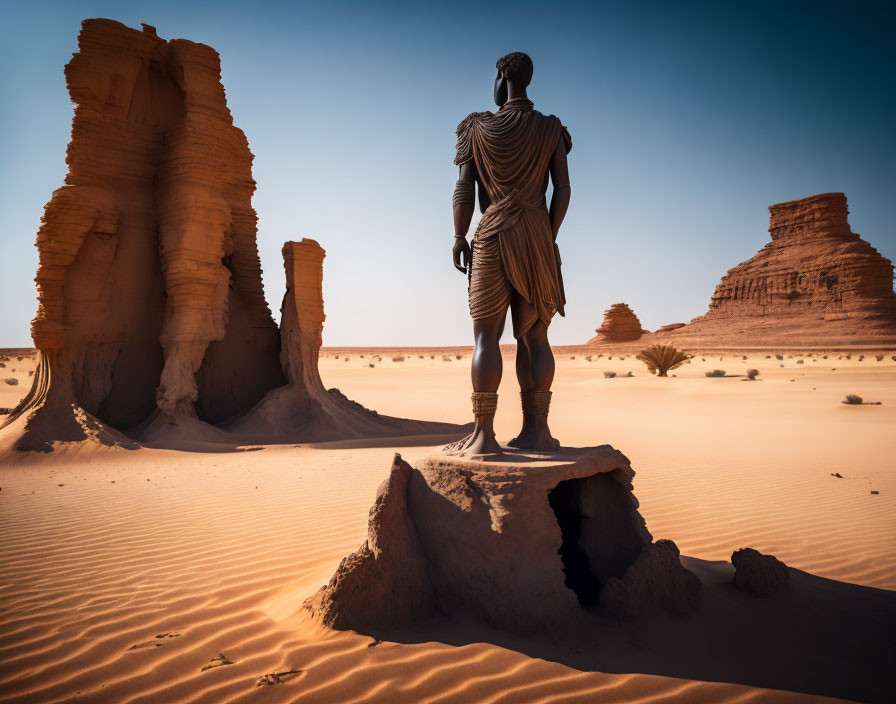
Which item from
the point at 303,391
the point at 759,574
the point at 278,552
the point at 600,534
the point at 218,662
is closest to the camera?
the point at 218,662

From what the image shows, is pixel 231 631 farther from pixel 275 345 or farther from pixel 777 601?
pixel 275 345

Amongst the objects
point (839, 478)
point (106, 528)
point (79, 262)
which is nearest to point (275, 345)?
point (79, 262)

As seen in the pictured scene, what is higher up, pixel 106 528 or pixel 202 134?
pixel 202 134

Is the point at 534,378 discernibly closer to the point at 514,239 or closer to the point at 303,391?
the point at 514,239

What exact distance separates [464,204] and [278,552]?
11.0ft

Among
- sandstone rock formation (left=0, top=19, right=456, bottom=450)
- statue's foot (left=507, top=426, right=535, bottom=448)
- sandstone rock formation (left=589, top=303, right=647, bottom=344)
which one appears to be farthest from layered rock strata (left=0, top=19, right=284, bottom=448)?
sandstone rock formation (left=589, top=303, right=647, bottom=344)

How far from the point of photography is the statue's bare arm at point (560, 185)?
150 inches

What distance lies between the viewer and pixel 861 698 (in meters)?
2.44

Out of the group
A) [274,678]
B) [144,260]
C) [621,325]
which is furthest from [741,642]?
[621,325]

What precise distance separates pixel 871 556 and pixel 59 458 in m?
10.8

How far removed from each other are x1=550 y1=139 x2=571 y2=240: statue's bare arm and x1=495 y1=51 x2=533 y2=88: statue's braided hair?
1.72ft

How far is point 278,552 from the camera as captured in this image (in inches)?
185

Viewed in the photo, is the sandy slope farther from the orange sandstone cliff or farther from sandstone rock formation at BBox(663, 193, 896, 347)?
sandstone rock formation at BBox(663, 193, 896, 347)

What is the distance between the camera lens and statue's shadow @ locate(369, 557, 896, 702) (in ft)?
8.57
